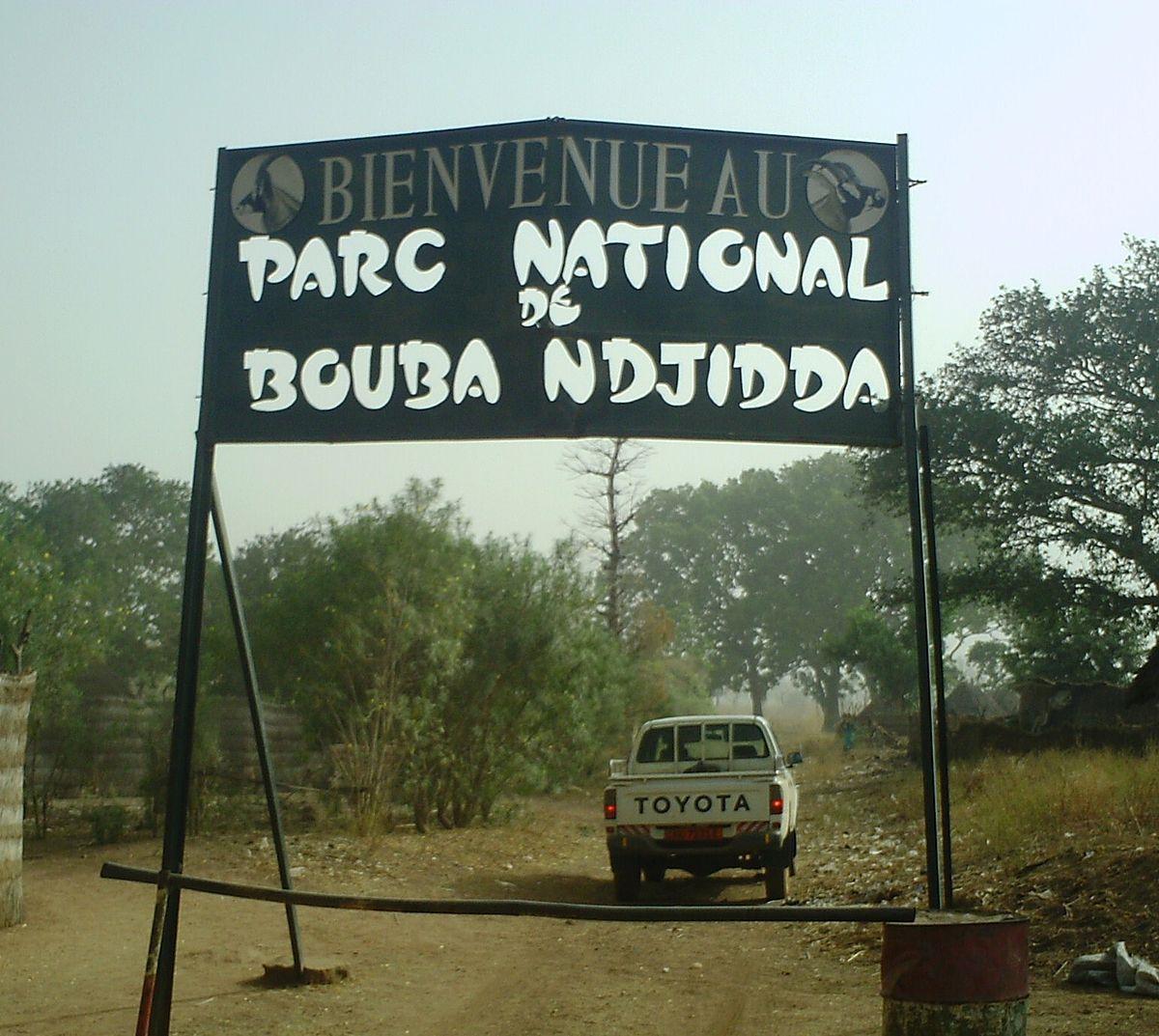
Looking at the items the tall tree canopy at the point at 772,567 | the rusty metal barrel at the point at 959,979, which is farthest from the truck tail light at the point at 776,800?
the tall tree canopy at the point at 772,567

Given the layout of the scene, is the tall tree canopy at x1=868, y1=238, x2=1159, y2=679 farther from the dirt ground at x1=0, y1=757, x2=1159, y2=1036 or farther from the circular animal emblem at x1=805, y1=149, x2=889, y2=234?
the circular animal emblem at x1=805, y1=149, x2=889, y2=234

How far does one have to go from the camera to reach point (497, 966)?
947cm

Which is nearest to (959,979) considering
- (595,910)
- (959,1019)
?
(959,1019)

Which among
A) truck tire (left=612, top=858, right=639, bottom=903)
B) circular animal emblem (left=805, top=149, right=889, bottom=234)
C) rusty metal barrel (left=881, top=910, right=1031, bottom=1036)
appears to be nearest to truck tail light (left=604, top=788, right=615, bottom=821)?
truck tire (left=612, top=858, right=639, bottom=903)

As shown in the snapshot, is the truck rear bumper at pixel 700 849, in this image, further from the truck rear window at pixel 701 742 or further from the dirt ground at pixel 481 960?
→ the truck rear window at pixel 701 742

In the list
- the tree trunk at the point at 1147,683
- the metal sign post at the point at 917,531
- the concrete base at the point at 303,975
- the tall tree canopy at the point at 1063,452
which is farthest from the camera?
the tall tree canopy at the point at 1063,452

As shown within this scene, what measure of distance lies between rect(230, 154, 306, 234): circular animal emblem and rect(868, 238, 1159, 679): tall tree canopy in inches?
1062

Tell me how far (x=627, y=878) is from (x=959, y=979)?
33.2 ft

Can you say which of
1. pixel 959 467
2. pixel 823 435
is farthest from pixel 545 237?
pixel 959 467

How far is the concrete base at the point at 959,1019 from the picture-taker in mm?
3773

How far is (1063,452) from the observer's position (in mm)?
30453

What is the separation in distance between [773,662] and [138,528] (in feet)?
126

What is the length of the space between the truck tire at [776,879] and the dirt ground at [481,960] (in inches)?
7.4

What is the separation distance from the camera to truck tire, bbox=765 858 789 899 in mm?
13180
